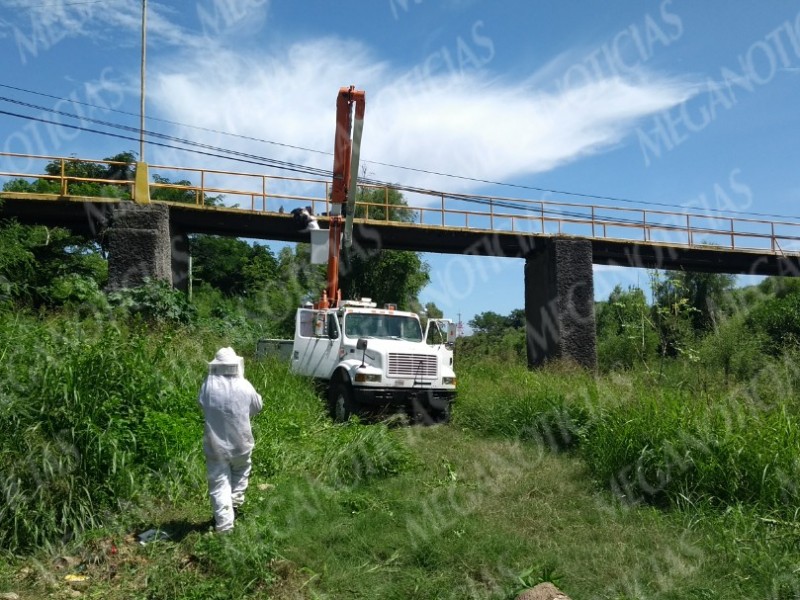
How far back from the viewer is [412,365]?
1306cm

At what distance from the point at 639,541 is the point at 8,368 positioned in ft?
20.4

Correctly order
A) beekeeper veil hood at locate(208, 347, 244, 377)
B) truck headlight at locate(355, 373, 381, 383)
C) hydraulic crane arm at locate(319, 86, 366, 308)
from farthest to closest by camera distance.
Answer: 1. hydraulic crane arm at locate(319, 86, 366, 308)
2. truck headlight at locate(355, 373, 381, 383)
3. beekeeper veil hood at locate(208, 347, 244, 377)

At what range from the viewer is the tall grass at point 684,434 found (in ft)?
22.9

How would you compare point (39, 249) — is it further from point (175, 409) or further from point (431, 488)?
point (431, 488)

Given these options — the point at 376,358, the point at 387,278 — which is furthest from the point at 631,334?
the point at 387,278

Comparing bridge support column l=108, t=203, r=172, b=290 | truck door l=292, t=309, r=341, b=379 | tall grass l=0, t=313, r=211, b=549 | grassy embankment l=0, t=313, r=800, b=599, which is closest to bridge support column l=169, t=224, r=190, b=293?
bridge support column l=108, t=203, r=172, b=290

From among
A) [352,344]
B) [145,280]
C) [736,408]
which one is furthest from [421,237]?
[736,408]

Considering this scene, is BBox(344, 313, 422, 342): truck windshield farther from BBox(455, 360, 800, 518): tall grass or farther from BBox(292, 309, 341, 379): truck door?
BBox(455, 360, 800, 518): tall grass

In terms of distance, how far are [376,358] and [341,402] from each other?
103 centimetres

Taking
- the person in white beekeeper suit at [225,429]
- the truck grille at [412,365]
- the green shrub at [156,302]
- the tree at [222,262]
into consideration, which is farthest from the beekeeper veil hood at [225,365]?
the tree at [222,262]

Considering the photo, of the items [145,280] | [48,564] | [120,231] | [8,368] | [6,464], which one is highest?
[120,231]

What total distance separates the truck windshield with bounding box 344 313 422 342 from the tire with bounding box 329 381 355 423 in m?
1.09

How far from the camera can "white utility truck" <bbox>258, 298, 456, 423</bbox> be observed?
1277cm

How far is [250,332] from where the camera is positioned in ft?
75.8
